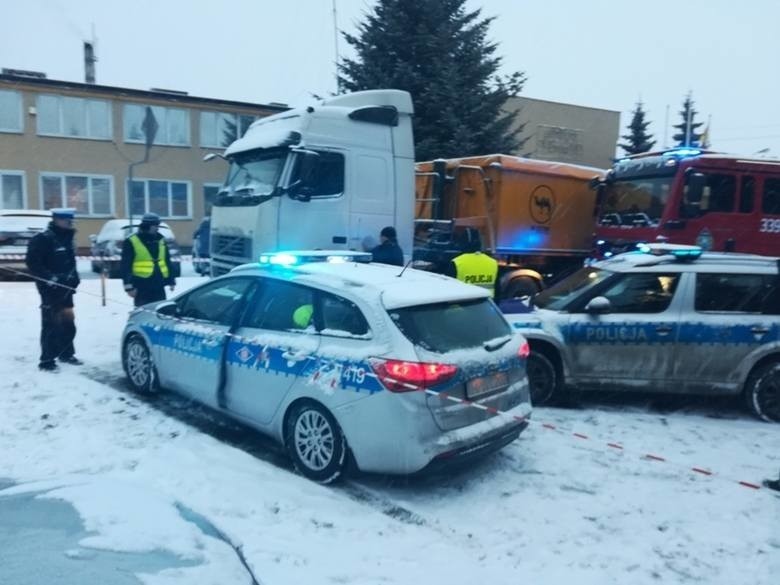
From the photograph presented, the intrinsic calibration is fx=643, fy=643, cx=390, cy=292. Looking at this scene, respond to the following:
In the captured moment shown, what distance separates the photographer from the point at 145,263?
7.90m

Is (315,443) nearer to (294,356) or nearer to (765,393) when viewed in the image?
(294,356)

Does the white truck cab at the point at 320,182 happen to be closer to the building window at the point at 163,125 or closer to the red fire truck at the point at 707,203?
the red fire truck at the point at 707,203

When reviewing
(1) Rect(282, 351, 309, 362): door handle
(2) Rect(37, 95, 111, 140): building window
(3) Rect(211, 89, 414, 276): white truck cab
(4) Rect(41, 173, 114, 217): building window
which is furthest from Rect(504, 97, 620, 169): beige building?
(1) Rect(282, 351, 309, 362): door handle

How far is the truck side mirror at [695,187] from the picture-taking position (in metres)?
9.81

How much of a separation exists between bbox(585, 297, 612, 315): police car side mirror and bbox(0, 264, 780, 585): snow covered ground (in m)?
1.04

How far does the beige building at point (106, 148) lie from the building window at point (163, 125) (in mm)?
42

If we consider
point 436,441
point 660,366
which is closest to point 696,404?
point 660,366

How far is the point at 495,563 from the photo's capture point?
12.0 feet

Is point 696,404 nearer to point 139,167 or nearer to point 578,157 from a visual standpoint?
point 139,167

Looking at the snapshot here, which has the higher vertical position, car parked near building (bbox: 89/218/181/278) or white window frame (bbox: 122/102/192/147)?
white window frame (bbox: 122/102/192/147)

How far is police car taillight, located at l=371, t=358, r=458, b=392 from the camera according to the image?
4203 millimetres

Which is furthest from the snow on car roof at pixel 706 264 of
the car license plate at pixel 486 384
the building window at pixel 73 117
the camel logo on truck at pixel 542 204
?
the building window at pixel 73 117

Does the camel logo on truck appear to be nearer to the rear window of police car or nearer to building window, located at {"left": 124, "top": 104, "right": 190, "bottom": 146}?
the rear window of police car

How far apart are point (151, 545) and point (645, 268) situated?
5.33 m
